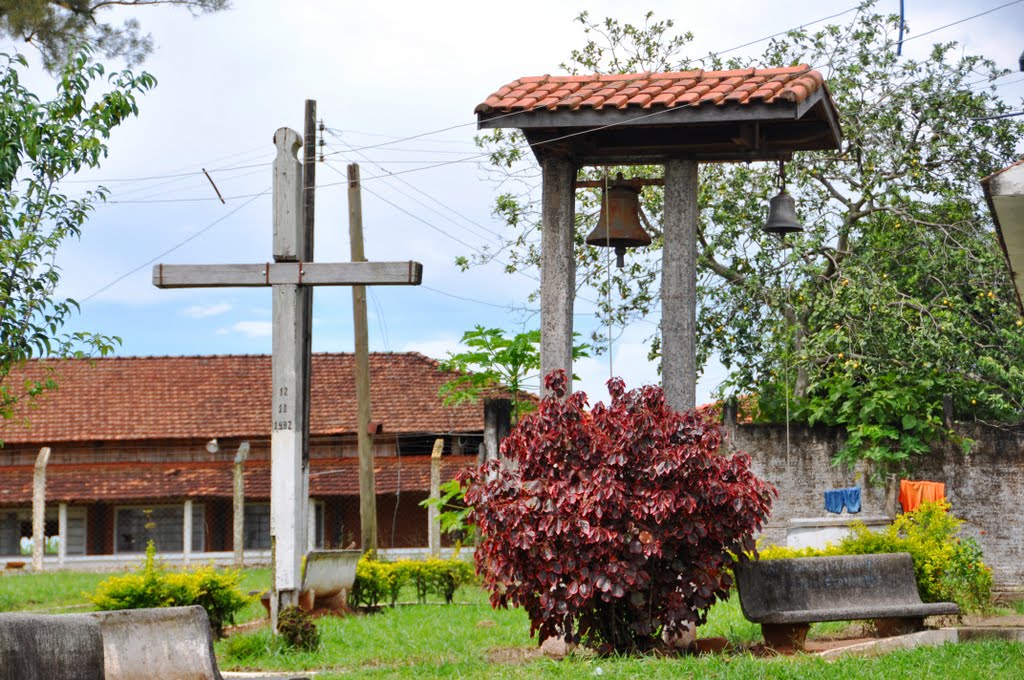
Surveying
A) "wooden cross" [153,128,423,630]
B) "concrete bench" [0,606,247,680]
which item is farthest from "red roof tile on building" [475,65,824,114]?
"concrete bench" [0,606,247,680]

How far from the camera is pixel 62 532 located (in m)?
24.7

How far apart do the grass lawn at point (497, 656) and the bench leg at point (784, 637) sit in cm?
27

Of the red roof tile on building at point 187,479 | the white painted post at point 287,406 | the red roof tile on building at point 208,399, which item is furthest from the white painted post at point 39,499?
the white painted post at point 287,406

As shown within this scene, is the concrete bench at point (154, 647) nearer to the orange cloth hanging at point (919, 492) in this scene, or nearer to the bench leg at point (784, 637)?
the bench leg at point (784, 637)

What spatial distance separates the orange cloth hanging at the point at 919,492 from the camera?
16.3 m

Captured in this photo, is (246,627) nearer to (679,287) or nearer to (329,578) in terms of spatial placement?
(329,578)

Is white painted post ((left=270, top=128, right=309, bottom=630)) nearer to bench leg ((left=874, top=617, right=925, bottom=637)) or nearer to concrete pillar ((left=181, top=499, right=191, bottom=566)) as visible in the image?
bench leg ((left=874, top=617, right=925, bottom=637))

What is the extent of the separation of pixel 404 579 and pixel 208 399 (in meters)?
13.5

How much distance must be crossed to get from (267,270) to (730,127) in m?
4.29

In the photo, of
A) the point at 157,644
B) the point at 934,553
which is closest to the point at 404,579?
the point at 934,553

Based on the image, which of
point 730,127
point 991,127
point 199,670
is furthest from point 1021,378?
point 199,670

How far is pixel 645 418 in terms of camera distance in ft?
28.8

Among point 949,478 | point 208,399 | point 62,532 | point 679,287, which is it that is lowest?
point 62,532

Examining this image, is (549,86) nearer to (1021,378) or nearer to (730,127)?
(730,127)
